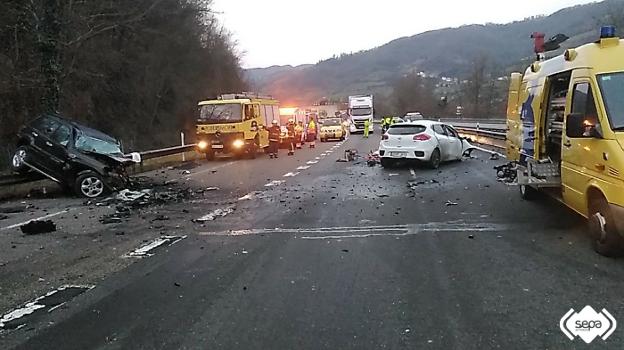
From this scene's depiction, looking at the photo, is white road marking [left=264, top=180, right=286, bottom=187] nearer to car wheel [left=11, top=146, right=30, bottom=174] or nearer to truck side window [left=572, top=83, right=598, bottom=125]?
car wheel [left=11, top=146, right=30, bottom=174]

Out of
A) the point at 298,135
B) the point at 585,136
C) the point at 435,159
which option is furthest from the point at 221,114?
the point at 585,136

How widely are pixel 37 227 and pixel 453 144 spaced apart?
14394 mm

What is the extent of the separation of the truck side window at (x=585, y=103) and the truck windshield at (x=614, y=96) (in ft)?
0.51

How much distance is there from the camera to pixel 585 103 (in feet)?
25.2

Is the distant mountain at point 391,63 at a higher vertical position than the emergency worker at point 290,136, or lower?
higher

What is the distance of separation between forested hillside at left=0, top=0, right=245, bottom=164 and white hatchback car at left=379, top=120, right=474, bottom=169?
9898mm

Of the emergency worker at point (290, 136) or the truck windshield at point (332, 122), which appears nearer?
the emergency worker at point (290, 136)

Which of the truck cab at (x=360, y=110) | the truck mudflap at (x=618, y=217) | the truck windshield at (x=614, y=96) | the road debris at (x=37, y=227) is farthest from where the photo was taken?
the truck cab at (x=360, y=110)

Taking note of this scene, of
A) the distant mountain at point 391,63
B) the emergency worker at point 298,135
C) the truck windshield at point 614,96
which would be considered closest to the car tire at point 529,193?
the truck windshield at point 614,96

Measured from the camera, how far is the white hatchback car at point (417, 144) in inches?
746

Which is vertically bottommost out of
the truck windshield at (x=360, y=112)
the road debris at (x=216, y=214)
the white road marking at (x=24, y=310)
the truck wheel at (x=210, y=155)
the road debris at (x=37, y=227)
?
the truck wheel at (x=210, y=155)

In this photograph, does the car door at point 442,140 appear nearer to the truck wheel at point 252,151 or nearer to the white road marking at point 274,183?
the white road marking at point 274,183

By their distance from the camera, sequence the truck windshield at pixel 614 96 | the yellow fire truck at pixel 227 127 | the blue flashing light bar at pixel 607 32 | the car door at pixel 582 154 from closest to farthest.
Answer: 1. the truck windshield at pixel 614 96
2. the car door at pixel 582 154
3. the blue flashing light bar at pixel 607 32
4. the yellow fire truck at pixel 227 127

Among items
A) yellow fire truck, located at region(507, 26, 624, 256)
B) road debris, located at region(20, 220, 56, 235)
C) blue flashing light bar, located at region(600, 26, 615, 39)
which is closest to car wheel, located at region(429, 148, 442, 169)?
yellow fire truck, located at region(507, 26, 624, 256)
